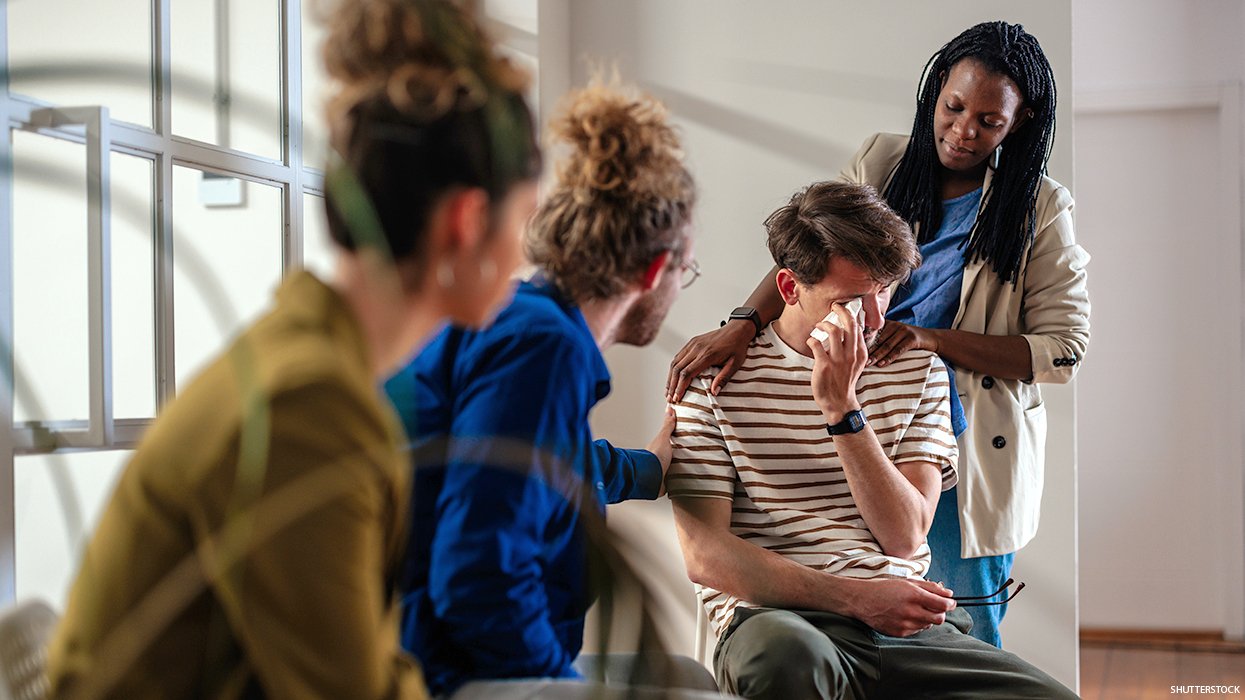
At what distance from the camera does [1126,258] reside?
394 centimetres

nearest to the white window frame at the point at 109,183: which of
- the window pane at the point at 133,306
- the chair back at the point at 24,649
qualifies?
the window pane at the point at 133,306

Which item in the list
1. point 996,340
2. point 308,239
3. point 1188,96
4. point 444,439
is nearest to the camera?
point 444,439

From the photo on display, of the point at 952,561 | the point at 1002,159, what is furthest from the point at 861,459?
the point at 1002,159

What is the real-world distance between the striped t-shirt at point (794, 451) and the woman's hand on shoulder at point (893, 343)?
1cm

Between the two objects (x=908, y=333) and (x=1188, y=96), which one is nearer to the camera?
(x=908, y=333)

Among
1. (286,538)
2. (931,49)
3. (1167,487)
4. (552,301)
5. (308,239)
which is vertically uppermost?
(931,49)

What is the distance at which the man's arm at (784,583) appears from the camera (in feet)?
4.87

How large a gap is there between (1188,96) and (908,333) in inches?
109

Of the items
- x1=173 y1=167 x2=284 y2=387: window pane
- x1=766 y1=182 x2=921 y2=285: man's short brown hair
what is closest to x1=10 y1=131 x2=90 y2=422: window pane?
x1=173 y1=167 x2=284 y2=387: window pane

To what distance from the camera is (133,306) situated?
1.74m

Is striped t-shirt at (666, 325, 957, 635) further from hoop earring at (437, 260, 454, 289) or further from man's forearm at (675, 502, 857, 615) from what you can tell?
hoop earring at (437, 260, 454, 289)

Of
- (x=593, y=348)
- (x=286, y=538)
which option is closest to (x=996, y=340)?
(x=593, y=348)

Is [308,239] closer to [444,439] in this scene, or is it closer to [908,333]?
[908,333]

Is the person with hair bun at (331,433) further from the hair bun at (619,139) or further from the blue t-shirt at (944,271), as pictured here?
the blue t-shirt at (944,271)
